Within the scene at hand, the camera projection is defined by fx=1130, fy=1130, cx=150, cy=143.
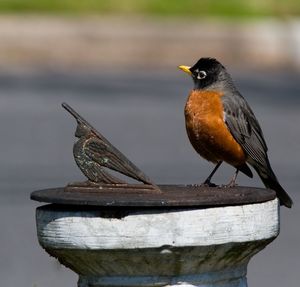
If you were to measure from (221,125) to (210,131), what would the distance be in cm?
12

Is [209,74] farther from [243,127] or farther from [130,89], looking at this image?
[130,89]

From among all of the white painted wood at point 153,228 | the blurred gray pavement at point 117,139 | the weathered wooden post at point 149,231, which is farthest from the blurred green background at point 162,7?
the white painted wood at point 153,228

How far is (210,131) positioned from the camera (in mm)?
6461

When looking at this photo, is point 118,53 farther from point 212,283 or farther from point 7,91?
point 212,283

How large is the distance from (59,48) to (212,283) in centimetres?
1520

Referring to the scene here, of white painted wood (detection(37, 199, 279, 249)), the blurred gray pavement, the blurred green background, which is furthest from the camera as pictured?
the blurred green background

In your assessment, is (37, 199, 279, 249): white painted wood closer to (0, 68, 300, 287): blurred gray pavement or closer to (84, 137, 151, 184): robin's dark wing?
(84, 137, 151, 184): robin's dark wing

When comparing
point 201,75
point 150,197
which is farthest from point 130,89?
point 150,197

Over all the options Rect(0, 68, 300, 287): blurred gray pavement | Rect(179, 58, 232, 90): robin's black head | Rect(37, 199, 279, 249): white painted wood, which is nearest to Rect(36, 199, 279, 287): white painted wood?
Rect(37, 199, 279, 249): white painted wood

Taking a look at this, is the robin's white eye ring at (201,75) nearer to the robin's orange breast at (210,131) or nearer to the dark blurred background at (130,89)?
the robin's orange breast at (210,131)

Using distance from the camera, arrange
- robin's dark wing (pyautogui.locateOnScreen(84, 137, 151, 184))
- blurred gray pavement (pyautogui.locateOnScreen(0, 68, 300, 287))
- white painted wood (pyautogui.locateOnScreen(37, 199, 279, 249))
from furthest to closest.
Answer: blurred gray pavement (pyautogui.locateOnScreen(0, 68, 300, 287))
robin's dark wing (pyautogui.locateOnScreen(84, 137, 151, 184))
white painted wood (pyautogui.locateOnScreen(37, 199, 279, 249))

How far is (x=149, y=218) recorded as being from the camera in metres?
4.32

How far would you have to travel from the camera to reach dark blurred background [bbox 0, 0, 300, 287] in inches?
364

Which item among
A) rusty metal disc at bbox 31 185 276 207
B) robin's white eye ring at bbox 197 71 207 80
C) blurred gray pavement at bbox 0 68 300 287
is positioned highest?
robin's white eye ring at bbox 197 71 207 80
